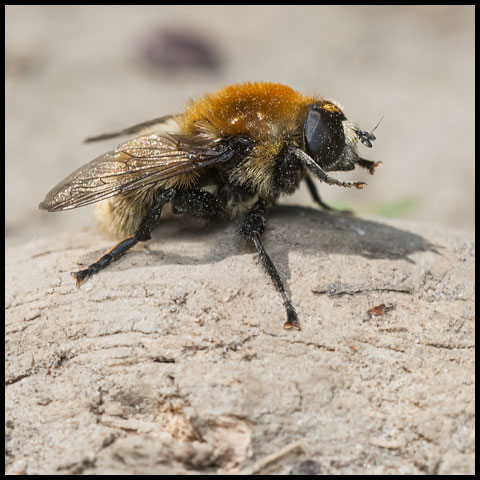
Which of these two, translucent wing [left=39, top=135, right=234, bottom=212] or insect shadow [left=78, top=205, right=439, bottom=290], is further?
insect shadow [left=78, top=205, right=439, bottom=290]

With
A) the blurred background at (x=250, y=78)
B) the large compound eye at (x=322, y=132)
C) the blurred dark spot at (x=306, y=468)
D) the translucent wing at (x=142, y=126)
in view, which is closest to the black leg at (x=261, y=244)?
the large compound eye at (x=322, y=132)

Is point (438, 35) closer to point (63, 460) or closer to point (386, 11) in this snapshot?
point (386, 11)

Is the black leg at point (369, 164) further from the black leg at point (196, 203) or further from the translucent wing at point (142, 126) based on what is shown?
the translucent wing at point (142, 126)

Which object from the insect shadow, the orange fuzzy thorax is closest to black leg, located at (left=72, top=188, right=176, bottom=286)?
the insect shadow

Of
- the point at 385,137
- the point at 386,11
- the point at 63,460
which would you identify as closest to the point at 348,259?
the point at 63,460

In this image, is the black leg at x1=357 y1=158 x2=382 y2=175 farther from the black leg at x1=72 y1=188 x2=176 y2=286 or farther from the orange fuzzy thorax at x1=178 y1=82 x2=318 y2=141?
the black leg at x1=72 y1=188 x2=176 y2=286
